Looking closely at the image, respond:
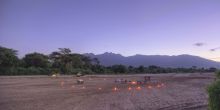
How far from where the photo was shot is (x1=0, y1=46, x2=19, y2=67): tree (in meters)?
57.8

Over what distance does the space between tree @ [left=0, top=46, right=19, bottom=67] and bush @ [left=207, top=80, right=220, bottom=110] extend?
56182 mm

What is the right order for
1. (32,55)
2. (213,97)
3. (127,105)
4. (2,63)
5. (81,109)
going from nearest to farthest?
1. (213,97)
2. (81,109)
3. (127,105)
4. (2,63)
5. (32,55)

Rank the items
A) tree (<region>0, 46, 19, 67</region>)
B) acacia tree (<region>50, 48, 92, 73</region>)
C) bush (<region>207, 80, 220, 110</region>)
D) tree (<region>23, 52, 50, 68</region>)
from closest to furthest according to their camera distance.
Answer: bush (<region>207, 80, 220, 110</region>) → tree (<region>0, 46, 19, 67</region>) → tree (<region>23, 52, 50, 68</region>) → acacia tree (<region>50, 48, 92, 73</region>)

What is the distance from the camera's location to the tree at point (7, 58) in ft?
189

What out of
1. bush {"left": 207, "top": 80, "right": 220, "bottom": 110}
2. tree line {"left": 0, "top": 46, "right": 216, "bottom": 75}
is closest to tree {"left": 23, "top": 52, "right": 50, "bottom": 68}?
tree line {"left": 0, "top": 46, "right": 216, "bottom": 75}

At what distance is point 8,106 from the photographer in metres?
15.0

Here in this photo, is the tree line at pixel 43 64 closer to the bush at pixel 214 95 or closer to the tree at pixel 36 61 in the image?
the tree at pixel 36 61

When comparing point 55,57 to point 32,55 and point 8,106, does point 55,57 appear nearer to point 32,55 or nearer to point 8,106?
point 32,55

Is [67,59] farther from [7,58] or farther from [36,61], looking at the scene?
[7,58]

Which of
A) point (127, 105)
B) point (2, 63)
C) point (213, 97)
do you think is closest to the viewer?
point (213, 97)

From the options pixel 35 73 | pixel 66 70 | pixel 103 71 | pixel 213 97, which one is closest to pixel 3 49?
pixel 35 73

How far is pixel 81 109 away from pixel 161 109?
→ 4126 mm

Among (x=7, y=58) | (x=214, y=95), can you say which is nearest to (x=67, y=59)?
(x=7, y=58)

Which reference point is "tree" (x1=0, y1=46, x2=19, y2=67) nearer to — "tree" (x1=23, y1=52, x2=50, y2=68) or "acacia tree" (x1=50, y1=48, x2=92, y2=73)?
"tree" (x1=23, y1=52, x2=50, y2=68)
